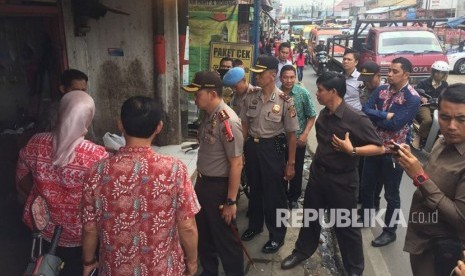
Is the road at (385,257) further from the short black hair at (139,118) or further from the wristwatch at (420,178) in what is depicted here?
the short black hair at (139,118)

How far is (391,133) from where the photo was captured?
3.88 metres

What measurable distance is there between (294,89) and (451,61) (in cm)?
1624

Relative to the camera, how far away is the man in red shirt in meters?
1.81

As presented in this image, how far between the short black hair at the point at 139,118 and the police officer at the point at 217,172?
923 millimetres

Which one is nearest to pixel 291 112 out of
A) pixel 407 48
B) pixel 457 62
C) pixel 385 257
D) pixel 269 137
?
pixel 269 137

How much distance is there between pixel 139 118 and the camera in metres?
1.82

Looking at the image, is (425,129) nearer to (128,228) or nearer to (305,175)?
(305,175)

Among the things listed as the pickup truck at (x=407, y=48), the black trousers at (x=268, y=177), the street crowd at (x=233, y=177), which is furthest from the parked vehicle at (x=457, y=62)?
the black trousers at (x=268, y=177)

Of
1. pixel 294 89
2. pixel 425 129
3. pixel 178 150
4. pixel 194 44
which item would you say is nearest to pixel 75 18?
pixel 178 150

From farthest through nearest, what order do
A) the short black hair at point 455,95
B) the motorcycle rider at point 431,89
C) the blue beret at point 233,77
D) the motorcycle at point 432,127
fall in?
the motorcycle rider at point 431,89 → the motorcycle at point 432,127 → the blue beret at point 233,77 → the short black hair at point 455,95

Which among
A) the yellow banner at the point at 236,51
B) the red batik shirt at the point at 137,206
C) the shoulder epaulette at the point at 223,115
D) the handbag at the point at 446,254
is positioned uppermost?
the yellow banner at the point at 236,51

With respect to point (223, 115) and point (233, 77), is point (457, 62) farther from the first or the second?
point (223, 115)

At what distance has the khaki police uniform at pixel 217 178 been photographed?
2.78 m
